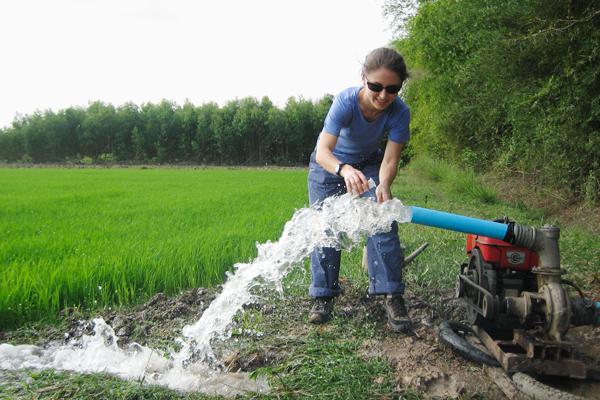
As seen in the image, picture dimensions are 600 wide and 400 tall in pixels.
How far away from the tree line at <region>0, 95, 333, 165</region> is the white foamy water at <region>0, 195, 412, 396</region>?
46.1 metres

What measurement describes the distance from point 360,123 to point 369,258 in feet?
2.64

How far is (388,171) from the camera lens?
2.70m

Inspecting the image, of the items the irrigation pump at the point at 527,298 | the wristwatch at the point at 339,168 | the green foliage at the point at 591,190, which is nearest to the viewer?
the irrigation pump at the point at 527,298

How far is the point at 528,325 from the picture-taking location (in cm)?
206

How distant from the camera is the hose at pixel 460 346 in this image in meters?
2.18

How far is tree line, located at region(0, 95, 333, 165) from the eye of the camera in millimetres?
51031

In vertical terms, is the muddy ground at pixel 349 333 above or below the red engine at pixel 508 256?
below

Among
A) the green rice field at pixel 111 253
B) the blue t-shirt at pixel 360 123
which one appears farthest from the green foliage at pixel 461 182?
the blue t-shirt at pixel 360 123

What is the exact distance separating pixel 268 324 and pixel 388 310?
0.70 m

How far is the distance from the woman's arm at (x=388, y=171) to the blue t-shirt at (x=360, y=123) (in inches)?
1.9

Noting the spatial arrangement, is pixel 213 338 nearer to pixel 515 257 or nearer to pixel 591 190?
pixel 515 257

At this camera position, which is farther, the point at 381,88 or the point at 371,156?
the point at 371,156

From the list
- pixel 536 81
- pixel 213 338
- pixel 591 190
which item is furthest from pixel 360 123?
pixel 536 81

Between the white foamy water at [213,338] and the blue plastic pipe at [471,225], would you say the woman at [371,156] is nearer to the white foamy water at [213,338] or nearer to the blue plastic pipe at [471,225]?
the white foamy water at [213,338]
